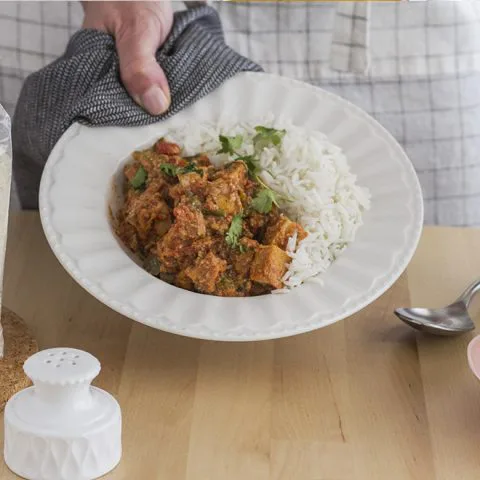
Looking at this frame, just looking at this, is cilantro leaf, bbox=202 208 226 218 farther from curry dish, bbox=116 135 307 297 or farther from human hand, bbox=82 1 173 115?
human hand, bbox=82 1 173 115

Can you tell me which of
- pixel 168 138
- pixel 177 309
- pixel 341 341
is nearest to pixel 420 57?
pixel 168 138

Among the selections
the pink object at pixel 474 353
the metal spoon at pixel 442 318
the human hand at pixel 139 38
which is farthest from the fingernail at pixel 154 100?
the pink object at pixel 474 353

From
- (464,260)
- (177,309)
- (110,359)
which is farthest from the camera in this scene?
(464,260)

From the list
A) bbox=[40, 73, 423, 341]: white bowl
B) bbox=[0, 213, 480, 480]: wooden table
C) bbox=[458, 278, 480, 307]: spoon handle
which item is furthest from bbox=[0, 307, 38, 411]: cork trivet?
bbox=[458, 278, 480, 307]: spoon handle

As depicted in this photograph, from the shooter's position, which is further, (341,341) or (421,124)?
(421,124)

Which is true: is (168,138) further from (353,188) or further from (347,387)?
(347,387)

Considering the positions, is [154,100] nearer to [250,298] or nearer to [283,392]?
[250,298]
